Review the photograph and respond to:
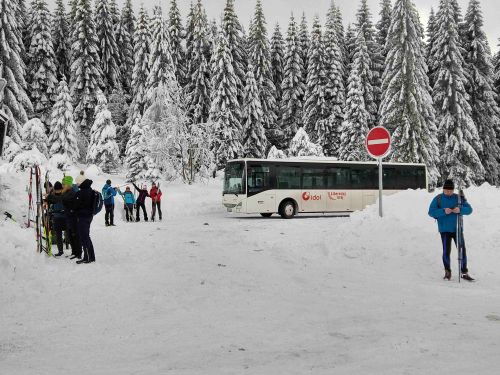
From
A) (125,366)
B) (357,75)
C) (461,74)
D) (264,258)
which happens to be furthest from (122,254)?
(357,75)

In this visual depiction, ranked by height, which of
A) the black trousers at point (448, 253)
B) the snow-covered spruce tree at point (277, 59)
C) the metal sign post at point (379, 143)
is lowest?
the black trousers at point (448, 253)

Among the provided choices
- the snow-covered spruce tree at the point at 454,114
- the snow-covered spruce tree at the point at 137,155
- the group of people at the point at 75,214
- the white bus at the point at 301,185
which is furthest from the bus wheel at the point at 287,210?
the snow-covered spruce tree at the point at 454,114

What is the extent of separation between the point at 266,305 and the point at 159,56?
4102 cm

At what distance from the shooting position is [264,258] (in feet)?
35.6

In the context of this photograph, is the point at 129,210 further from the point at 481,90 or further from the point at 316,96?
the point at 481,90

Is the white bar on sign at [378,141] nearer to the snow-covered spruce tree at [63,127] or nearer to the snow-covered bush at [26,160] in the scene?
the snow-covered bush at [26,160]

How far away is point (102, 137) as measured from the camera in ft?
135

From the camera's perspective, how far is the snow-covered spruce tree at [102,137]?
41.1 metres

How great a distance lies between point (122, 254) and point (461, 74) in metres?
35.8

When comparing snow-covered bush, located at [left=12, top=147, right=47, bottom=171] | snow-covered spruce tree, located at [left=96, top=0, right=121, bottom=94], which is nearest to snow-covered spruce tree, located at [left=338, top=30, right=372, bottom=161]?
snow-covered spruce tree, located at [left=96, top=0, right=121, bottom=94]

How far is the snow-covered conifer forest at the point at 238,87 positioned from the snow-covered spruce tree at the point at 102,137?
0.44ft

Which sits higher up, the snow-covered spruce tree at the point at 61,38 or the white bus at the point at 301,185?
the snow-covered spruce tree at the point at 61,38

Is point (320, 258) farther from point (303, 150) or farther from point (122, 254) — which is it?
point (303, 150)

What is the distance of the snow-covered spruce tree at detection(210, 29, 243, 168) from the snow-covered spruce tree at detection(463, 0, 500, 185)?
21295 millimetres
